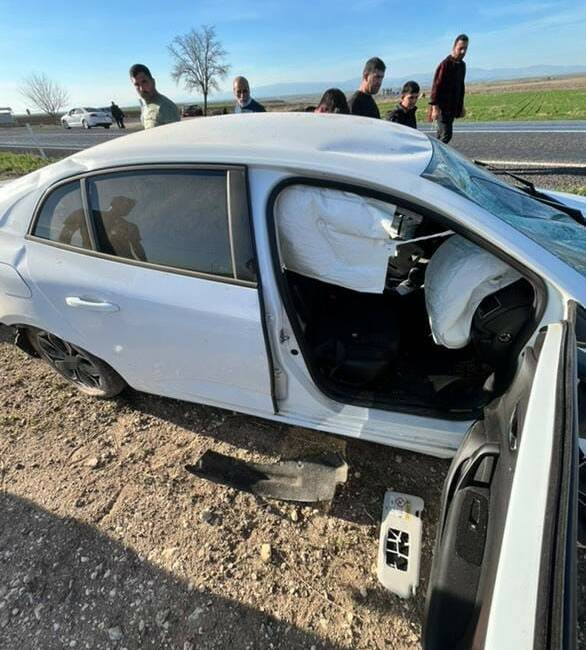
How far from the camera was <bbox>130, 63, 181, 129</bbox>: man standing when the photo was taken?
161 inches

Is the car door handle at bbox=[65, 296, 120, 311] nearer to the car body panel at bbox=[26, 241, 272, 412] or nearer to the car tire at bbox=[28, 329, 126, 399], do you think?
the car body panel at bbox=[26, 241, 272, 412]

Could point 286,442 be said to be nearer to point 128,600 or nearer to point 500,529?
point 128,600

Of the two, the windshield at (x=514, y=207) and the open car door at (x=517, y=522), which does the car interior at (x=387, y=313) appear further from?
the open car door at (x=517, y=522)

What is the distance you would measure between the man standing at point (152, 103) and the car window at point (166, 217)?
2754 mm

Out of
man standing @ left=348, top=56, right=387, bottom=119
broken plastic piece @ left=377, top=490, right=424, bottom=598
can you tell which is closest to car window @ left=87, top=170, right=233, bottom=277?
broken plastic piece @ left=377, top=490, right=424, bottom=598

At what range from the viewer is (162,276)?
1807 millimetres

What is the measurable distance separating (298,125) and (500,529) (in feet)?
5.83

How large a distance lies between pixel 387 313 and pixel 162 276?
121cm

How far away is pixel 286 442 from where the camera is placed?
7.54 feet

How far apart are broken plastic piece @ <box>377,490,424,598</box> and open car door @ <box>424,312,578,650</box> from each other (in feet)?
1.56

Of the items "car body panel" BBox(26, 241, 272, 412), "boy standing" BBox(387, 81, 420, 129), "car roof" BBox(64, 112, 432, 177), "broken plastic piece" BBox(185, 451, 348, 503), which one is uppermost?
"boy standing" BBox(387, 81, 420, 129)

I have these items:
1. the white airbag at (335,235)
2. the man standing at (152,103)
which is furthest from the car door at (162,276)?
the man standing at (152,103)

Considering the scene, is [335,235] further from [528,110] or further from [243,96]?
[528,110]

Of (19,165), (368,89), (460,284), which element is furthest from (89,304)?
(19,165)
